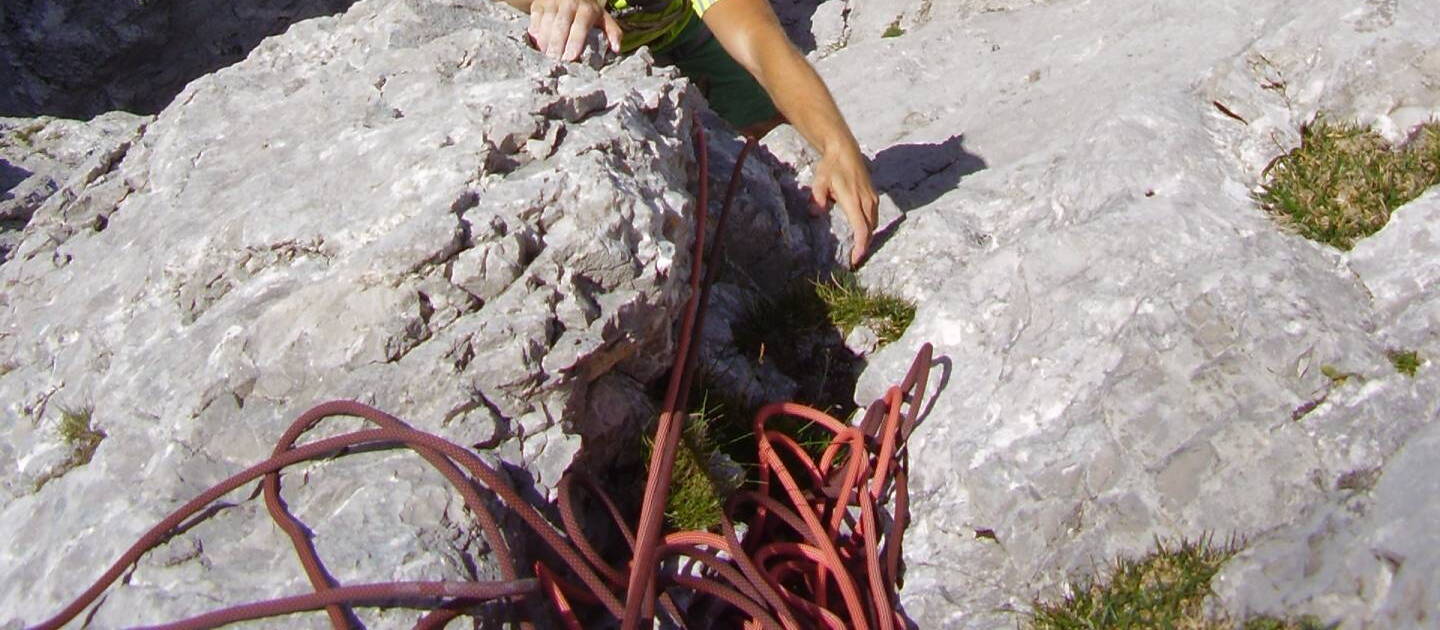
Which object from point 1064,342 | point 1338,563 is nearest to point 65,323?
point 1064,342

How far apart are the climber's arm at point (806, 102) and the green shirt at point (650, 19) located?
38cm

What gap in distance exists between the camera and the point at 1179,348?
3.60 meters

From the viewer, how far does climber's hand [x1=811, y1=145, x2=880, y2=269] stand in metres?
4.66

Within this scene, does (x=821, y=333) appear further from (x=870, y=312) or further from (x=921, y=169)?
(x=921, y=169)

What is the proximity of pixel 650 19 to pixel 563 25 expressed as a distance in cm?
107

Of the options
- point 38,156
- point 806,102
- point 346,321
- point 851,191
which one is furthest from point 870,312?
point 38,156

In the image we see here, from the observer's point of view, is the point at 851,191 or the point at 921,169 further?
the point at 921,169

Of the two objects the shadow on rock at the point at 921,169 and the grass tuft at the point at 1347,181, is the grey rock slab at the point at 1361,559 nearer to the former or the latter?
the grass tuft at the point at 1347,181

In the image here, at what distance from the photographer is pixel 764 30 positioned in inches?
196

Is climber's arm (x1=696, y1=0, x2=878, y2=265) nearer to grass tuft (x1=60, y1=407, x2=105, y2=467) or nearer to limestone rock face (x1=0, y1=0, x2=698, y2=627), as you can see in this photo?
limestone rock face (x1=0, y1=0, x2=698, y2=627)

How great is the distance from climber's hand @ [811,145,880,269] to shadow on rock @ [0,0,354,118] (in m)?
6.83

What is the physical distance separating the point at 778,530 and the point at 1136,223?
144cm

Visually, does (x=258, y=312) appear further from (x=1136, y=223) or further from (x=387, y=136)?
(x=1136, y=223)

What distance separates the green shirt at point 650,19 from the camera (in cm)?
552
